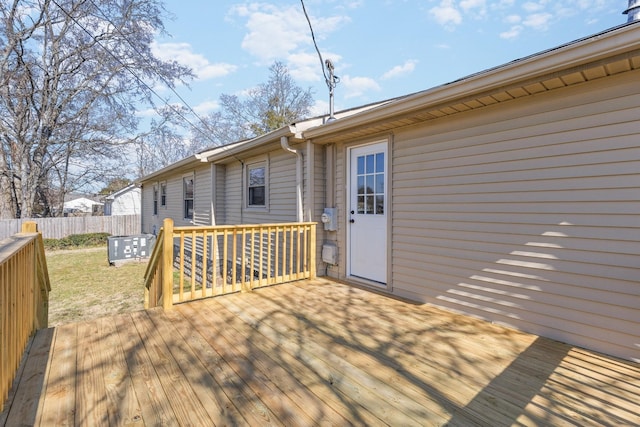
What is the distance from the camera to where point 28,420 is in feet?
5.42

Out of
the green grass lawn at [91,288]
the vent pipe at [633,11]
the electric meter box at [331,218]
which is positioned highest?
the vent pipe at [633,11]

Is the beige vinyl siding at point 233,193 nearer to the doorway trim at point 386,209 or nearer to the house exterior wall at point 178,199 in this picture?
the house exterior wall at point 178,199

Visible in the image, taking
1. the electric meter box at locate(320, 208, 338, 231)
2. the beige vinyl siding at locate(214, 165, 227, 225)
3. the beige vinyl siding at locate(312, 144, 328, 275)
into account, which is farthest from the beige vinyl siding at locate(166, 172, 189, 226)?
the electric meter box at locate(320, 208, 338, 231)

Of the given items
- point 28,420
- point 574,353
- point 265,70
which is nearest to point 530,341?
point 574,353

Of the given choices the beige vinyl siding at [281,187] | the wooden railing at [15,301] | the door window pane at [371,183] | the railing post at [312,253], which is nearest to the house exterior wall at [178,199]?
the beige vinyl siding at [281,187]

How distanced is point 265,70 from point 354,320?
670 inches

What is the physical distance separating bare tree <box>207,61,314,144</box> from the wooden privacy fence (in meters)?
7.01

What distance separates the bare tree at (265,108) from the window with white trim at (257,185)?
1026 centimetres

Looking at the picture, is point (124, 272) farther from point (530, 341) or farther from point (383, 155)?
point (530, 341)

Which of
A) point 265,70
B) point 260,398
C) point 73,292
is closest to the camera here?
point 260,398

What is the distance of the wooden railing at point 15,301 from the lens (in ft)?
5.69

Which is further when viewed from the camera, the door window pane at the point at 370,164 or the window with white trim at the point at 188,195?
the window with white trim at the point at 188,195

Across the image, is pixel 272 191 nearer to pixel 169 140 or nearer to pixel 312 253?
pixel 312 253

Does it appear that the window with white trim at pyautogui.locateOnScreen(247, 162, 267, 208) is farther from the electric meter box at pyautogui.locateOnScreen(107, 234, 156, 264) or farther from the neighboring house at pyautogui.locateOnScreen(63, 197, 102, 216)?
the neighboring house at pyautogui.locateOnScreen(63, 197, 102, 216)
